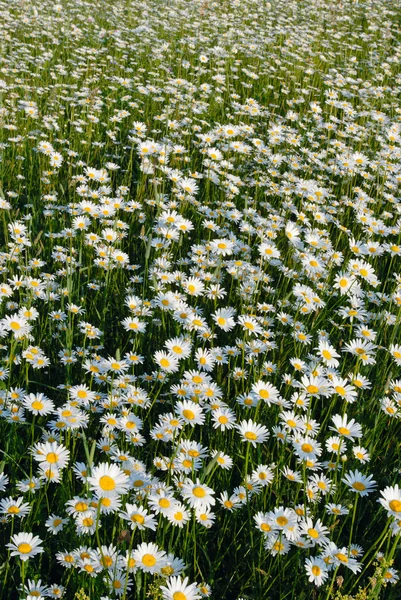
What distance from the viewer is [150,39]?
21.8 feet

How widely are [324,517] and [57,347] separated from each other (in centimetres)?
132

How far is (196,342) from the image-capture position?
2480 mm

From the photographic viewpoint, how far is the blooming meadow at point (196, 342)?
1576 millimetres

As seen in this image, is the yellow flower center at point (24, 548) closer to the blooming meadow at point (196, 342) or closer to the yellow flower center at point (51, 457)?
the blooming meadow at point (196, 342)

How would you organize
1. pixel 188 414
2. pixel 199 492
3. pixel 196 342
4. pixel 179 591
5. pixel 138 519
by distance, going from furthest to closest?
pixel 196 342
pixel 188 414
pixel 199 492
pixel 138 519
pixel 179 591

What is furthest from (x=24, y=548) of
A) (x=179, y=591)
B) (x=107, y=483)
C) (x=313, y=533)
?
(x=313, y=533)

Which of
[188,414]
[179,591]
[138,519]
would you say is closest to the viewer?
[179,591]

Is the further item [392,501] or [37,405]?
[37,405]

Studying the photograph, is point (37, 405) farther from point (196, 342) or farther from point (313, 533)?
point (313, 533)

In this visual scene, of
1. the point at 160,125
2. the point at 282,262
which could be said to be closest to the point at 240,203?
the point at 282,262

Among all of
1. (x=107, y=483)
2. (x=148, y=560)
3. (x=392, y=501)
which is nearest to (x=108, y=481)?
(x=107, y=483)

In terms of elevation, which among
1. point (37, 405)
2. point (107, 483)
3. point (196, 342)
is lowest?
point (196, 342)

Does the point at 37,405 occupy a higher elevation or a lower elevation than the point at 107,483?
lower

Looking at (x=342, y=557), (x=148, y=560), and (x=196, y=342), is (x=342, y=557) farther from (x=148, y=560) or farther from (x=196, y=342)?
(x=196, y=342)
